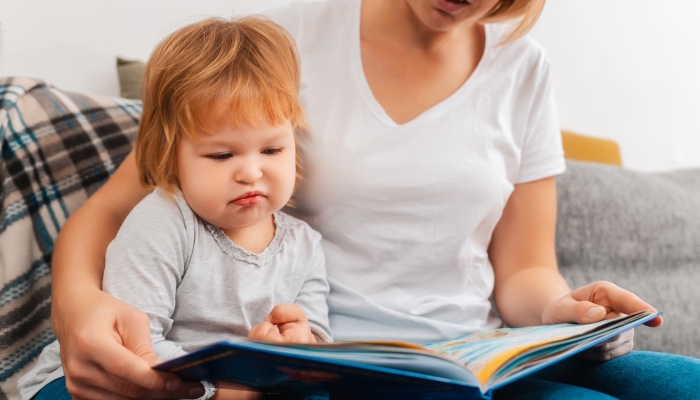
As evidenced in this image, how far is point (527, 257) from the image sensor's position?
3.92ft

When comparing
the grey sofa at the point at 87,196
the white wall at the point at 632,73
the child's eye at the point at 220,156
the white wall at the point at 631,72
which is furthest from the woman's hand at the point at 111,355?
the white wall at the point at 632,73

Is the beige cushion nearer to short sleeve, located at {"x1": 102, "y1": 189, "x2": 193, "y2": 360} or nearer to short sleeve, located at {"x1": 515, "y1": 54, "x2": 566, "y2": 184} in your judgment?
short sleeve, located at {"x1": 102, "y1": 189, "x2": 193, "y2": 360}

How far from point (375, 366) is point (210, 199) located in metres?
0.39

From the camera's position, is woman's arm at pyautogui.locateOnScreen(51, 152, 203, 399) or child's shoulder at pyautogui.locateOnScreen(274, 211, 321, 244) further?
child's shoulder at pyautogui.locateOnScreen(274, 211, 321, 244)

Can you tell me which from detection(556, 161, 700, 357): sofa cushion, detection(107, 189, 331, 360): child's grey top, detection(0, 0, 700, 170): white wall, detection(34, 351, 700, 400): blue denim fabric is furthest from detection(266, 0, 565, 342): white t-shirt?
detection(0, 0, 700, 170): white wall

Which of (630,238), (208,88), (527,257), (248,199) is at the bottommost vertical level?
(630,238)

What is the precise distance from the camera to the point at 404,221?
108 cm

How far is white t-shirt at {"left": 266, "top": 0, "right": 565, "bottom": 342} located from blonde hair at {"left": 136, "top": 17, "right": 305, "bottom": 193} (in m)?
0.12

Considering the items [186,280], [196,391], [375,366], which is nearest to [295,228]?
[186,280]

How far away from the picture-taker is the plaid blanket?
106 centimetres

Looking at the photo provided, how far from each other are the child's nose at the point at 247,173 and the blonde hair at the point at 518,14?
56cm

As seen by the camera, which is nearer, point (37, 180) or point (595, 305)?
point (595, 305)

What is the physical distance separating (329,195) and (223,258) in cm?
22

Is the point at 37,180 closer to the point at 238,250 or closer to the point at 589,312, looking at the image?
the point at 238,250
